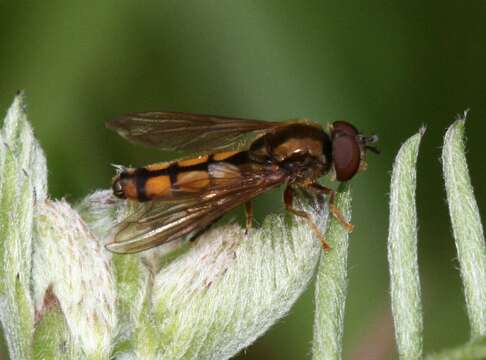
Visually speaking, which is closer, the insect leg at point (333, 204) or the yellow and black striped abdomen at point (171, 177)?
the insect leg at point (333, 204)

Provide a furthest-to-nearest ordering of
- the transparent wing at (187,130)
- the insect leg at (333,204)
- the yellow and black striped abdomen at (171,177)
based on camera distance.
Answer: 1. the transparent wing at (187,130)
2. the yellow and black striped abdomen at (171,177)
3. the insect leg at (333,204)

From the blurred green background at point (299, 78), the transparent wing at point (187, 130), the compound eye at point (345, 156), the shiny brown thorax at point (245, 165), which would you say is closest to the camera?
the shiny brown thorax at point (245, 165)

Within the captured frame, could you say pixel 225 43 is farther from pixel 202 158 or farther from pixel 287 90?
pixel 202 158

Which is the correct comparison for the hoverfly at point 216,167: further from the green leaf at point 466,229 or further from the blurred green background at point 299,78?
the blurred green background at point 299,78

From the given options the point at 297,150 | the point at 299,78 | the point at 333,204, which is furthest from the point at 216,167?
the point at 299,78

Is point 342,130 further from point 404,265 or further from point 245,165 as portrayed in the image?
point 404,265

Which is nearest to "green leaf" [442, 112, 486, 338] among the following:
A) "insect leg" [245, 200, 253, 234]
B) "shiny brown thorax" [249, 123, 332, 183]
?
"insect leg" [245, 200, 253, 234]

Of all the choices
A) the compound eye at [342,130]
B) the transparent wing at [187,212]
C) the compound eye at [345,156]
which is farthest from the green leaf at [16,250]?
the compound eye at [342,130]
